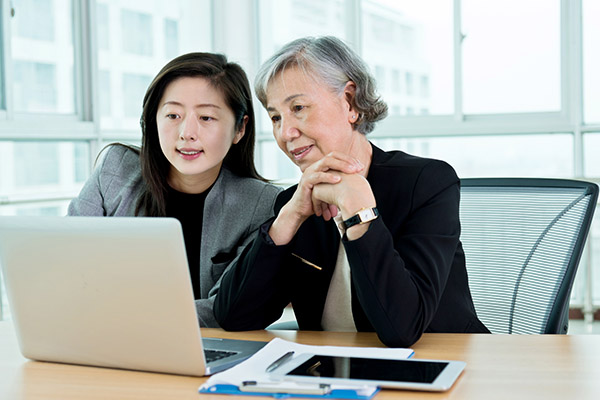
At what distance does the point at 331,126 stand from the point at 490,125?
2820mm

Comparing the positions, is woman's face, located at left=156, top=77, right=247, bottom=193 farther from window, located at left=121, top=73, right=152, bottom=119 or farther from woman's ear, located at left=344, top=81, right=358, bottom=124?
window, located at left=121, top=73, right=152, bottom=119

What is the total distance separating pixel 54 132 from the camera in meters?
3.35

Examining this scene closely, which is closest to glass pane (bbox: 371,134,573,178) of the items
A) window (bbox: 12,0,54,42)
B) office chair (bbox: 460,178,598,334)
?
window (bbox: 12,0,54,42)

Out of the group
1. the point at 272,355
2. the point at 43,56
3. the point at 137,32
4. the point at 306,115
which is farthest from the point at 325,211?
the point at 137,32

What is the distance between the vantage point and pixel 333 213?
1.46m

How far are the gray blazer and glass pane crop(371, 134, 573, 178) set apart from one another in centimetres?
256

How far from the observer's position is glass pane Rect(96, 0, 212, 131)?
370 centimetres

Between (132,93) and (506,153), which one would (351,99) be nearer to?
(132,93)

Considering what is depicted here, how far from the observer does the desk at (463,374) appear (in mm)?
1011

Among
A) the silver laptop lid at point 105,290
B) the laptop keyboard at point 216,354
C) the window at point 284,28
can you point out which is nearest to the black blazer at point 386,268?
the laptop keyboard at point 216,354

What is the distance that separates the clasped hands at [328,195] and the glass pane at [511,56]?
3010mm

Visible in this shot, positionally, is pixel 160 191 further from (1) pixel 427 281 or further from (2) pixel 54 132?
(2) pixel 54 132

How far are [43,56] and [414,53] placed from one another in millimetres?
2148

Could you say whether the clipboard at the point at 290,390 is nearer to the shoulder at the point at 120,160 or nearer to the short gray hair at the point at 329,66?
the short gray hair at the point at 329,66
